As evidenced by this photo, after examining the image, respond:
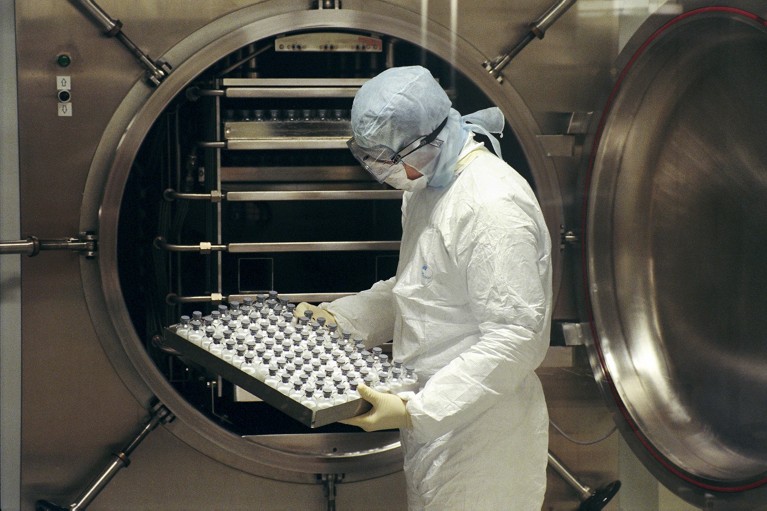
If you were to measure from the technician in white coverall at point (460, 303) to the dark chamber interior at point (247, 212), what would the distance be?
0.43 metres

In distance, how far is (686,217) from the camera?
5.71ft

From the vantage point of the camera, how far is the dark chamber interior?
1.98 meters

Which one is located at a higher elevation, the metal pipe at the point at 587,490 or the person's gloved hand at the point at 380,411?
the person's gloved hand at the point at 380,411

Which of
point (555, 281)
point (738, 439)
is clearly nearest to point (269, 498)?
point (555, 281)

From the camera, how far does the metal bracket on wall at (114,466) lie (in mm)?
1836

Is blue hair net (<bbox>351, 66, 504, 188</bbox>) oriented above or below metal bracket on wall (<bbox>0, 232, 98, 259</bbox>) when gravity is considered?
above

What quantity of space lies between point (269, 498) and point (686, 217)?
41.7 inches

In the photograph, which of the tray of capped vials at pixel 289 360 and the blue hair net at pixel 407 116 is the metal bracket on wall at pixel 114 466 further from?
the blue hair net at pixel 407 116

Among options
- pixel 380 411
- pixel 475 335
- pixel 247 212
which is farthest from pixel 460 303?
pixel 247 212

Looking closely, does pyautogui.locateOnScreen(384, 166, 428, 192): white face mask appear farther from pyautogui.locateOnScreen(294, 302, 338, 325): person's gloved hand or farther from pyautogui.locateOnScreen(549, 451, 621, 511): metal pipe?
pyautogui.locateOnScreen(549, 451, 621, 511): metal pipe

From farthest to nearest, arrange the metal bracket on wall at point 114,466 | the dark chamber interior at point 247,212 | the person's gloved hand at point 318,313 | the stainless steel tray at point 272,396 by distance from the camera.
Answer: the dark chamber interior at point 247,212
the metal bracket on wall at point 114,466
the person's gloved hand at point 318,313
the stainless steel tray at point 272,396

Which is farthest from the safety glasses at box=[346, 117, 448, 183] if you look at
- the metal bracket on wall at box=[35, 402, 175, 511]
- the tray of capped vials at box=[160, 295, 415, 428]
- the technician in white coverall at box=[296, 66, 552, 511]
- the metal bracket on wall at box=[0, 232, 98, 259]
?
the metal bracket on wall at box=[35, 402, 175, 511]

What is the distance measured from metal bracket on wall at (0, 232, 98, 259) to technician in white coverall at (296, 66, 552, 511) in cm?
61

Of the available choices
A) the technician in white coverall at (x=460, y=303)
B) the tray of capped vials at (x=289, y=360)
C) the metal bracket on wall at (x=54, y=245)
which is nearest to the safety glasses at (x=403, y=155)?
the technician in white coverall at (x=460, y=303)
